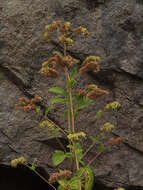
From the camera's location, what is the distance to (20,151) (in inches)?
113

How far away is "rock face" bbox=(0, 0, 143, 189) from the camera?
2883mm

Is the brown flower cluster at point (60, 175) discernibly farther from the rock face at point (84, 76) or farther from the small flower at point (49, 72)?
the rock face at point (84, 76)

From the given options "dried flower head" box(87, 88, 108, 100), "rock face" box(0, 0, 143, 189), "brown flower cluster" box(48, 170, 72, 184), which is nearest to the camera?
"brown flower cluster" box(48, 170, 72, 184)

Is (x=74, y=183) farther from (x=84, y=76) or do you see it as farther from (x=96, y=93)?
(x=84, y=76)

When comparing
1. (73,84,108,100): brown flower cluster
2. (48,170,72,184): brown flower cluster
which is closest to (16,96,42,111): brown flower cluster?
(73,84,108,100): brown flower cluster

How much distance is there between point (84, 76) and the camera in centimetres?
298

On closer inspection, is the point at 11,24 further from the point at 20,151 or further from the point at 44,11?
the point at 20,151

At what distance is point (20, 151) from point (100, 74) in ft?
3.76

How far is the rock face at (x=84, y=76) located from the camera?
2883 mm

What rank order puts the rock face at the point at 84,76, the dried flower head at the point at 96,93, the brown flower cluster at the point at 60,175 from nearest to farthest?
1. the brown flower cluster at the point at 60,175
2. the dried flower head at the point at 96,93
3. the rock face at the point at 84,76

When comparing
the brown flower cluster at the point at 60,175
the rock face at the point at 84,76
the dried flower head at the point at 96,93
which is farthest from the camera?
the rock face at the point at 84,76

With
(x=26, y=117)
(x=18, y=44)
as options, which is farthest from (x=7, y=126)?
(x=18, y=44)

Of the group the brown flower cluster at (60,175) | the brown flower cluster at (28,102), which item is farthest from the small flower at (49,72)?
the brown flower cluster at (60,175)

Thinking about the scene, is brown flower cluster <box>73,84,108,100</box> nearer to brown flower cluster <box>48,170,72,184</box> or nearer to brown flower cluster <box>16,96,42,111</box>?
brown flower cluster <box>16,96,42,111</box>
